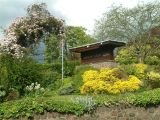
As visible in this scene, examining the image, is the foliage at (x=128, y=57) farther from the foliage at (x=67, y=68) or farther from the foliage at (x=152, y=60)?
the foliage at (x=67, y=68)

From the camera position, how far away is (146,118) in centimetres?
2017

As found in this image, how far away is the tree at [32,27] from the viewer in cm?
4025

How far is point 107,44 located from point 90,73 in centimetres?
962

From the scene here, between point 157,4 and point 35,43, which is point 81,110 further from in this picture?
point 157,4

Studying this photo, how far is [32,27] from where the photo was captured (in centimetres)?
4088

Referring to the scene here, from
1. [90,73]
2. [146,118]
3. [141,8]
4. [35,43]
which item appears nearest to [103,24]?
[141,8]

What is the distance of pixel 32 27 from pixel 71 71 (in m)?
6.08

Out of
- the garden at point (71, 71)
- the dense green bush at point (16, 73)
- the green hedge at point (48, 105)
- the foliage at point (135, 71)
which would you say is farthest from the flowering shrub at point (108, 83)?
the green hedge at point (48, 105)

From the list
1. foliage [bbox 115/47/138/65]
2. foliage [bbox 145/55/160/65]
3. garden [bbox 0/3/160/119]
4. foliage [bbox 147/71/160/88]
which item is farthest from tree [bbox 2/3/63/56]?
foliage [bbox 147/71/160/88]

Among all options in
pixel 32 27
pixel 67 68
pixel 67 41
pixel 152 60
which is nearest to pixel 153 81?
pixel 67 68

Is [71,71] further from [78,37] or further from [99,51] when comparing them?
[78,37]

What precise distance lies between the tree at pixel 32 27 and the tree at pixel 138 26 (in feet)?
17.9

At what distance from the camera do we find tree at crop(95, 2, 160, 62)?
4222 centimetres

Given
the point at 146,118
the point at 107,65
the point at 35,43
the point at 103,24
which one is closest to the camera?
the point at 146,118
